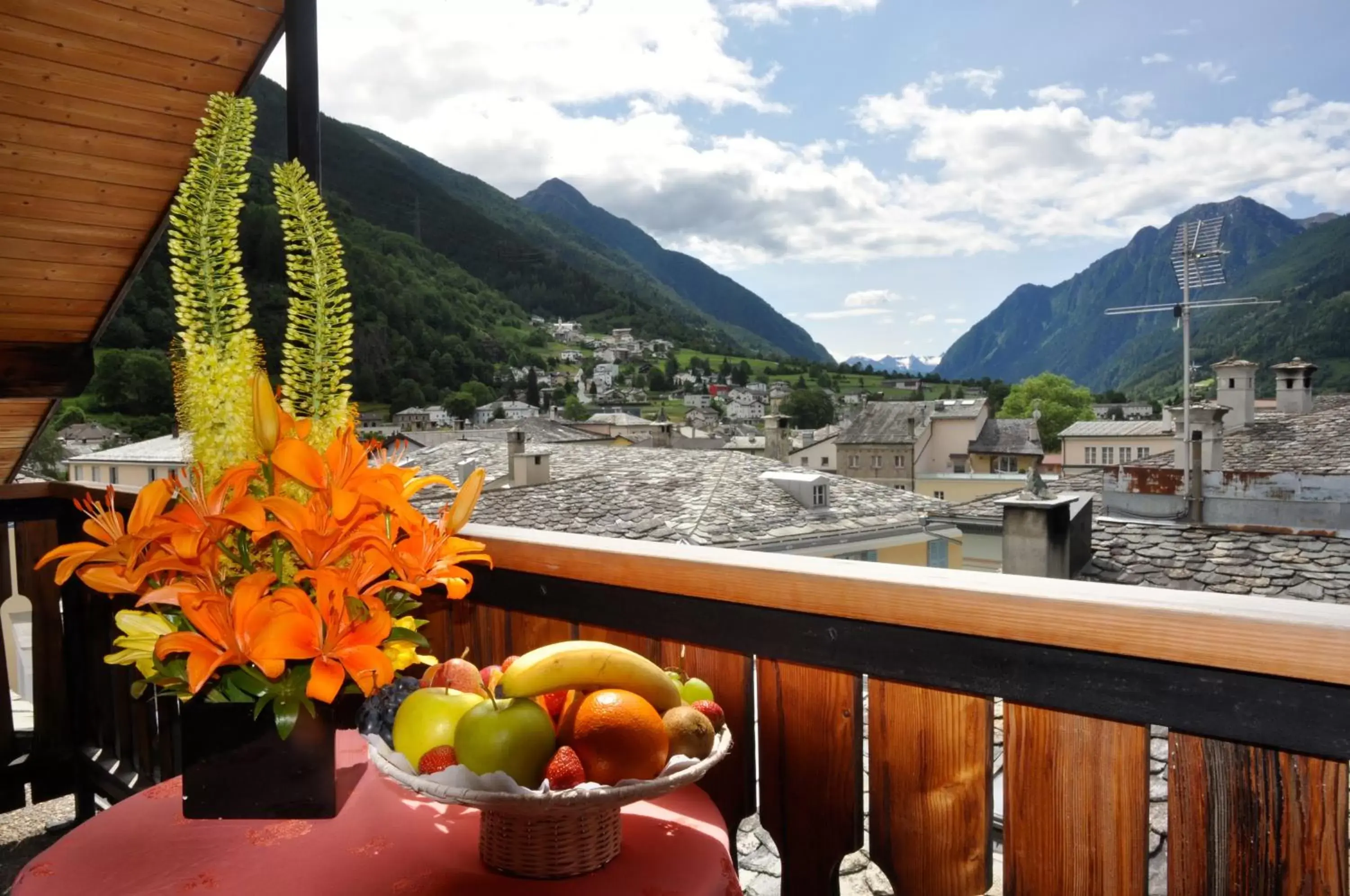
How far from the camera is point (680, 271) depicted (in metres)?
83.1

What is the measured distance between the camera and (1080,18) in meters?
15.9

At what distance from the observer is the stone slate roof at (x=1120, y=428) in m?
31.4

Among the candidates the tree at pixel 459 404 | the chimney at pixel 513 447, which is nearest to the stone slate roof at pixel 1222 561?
the chimney at pixel 513 447

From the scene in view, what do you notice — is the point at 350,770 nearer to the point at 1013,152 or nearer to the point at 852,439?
the point at 852,439

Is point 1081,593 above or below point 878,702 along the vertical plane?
above

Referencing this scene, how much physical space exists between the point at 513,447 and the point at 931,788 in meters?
14.7

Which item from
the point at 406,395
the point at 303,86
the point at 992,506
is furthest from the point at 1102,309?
the point at 303,86

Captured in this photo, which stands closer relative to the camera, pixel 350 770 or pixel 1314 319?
pixel 350 770

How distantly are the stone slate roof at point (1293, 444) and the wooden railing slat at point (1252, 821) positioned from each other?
11.5 meters

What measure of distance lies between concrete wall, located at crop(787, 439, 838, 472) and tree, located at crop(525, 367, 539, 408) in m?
10.4

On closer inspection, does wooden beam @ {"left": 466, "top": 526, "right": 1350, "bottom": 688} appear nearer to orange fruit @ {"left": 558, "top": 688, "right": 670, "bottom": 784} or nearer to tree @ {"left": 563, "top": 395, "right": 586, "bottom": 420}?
orange fruit @ {"left": 558, "top": 688, "right": 670, "bottom": 784}

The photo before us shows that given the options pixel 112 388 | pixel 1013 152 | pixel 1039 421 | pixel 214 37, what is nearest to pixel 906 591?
pixel 214 37

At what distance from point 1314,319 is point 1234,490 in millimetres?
28265

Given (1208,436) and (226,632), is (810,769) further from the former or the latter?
(1208,436)
